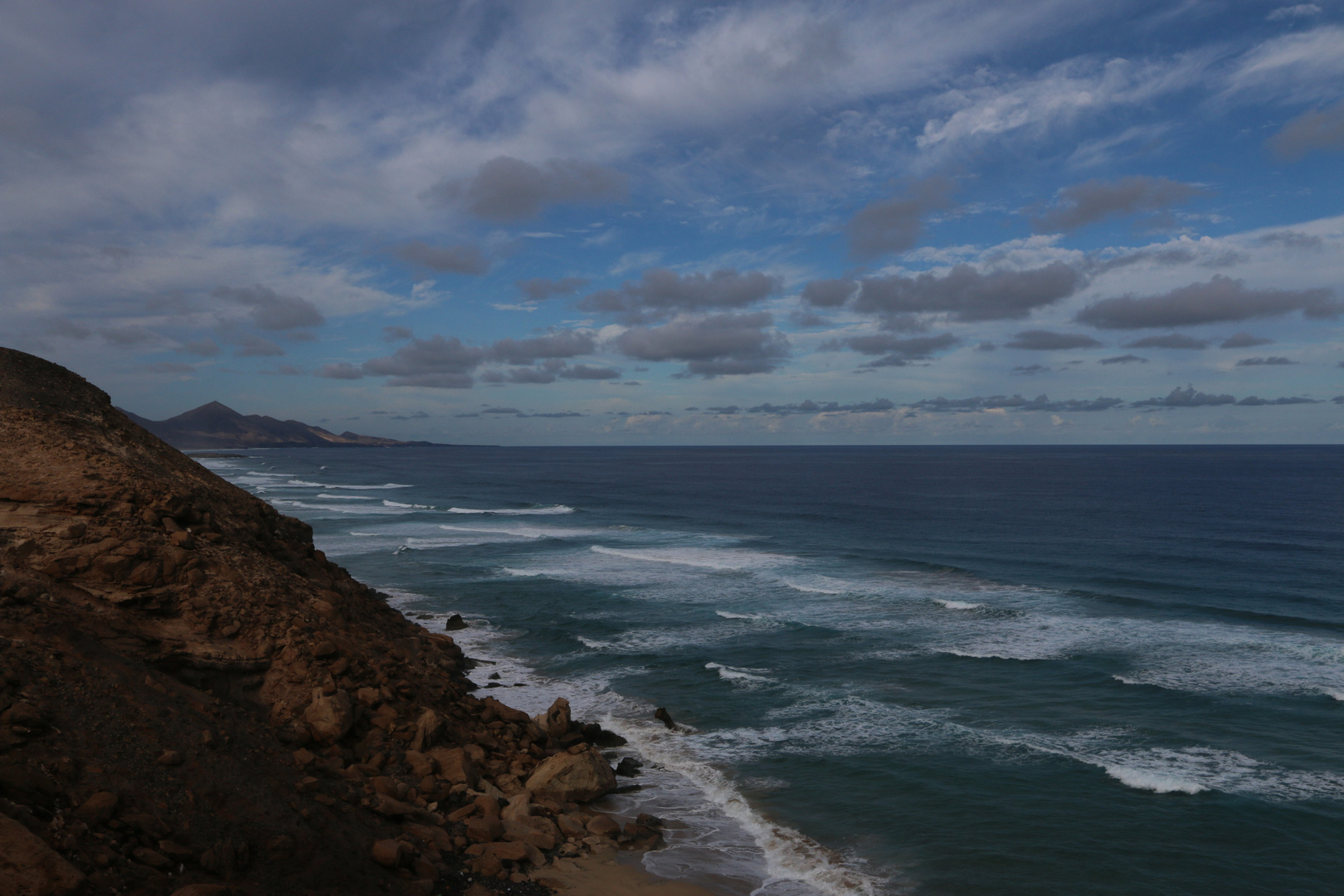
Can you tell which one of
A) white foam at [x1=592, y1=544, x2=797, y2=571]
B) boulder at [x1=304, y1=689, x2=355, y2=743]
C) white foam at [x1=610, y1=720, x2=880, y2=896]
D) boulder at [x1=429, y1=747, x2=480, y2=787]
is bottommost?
white foam at [x1=610, y1=720, x2=880, y2=896]

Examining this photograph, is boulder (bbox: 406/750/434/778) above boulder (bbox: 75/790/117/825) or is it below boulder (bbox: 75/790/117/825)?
below

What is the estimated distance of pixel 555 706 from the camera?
66.7 feet

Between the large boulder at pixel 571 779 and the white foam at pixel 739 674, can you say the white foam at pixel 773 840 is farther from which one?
the white foam at pixel 739 674

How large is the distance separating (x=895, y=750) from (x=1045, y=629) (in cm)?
1552

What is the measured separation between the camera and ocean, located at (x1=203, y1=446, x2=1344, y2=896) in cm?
1631

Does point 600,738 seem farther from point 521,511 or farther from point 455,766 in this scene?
point 521,511

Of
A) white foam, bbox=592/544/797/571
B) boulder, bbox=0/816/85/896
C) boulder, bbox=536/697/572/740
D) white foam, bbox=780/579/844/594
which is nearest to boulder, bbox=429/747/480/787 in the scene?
boulder, bbox=536/697/572/740

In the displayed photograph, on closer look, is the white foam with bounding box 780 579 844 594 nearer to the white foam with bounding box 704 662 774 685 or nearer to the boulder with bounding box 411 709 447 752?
the white foam with bounding box 704 662 774 685

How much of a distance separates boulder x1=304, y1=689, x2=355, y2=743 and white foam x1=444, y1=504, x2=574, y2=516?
62.1 m

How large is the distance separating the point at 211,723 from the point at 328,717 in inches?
93.0

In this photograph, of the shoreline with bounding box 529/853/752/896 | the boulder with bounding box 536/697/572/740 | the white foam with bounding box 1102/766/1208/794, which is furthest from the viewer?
the boulder with bounding box 536/697/572/740

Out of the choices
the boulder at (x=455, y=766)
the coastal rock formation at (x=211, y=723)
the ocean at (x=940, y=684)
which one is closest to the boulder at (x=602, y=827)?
the coastal rock formation at (x=211, y=723)

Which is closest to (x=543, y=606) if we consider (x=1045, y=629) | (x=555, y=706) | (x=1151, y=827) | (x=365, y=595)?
(x=365, y=595)

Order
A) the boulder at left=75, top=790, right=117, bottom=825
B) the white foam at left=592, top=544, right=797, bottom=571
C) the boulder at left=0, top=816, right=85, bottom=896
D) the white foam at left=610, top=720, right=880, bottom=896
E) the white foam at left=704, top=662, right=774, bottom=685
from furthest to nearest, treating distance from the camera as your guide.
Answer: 1. the white foam at left=592, top=544, right=797, bottom=571
2. the white foam at left=704, top=662, right=774, bottom=685
3. the white foam at left=610, top=720, right=880, bottom=896
4. the boulder at left=75, top=790, right=117, bottom=825
5. the boulder at left=0, top=816, right=85, bottom=896
